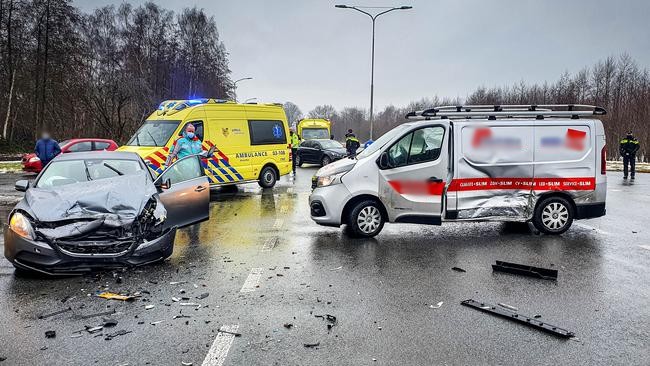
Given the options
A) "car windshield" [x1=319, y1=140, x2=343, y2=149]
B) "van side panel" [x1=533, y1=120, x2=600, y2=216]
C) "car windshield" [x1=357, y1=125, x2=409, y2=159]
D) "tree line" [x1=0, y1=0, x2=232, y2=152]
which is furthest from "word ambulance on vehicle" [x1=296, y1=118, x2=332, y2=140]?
"van side panel" [x1=533, y1=120, x2=600, y2=216]

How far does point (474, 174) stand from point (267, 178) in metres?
8.44

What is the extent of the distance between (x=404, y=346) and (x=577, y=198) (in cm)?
580

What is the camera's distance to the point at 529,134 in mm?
8156

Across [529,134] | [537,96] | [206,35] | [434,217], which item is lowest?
[434,217]

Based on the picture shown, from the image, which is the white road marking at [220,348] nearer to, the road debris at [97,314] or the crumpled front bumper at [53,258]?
the road debris at [97,314]

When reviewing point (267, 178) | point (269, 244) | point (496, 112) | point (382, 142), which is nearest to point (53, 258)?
point (269, 244)

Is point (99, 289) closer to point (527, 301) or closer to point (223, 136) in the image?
point (527, 301)

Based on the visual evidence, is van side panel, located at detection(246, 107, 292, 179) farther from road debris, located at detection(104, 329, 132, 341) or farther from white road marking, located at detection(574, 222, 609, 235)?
road debris, located at detection(104, 329, 132, 341)

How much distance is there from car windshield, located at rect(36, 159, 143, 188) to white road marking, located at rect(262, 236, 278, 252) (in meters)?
2.31

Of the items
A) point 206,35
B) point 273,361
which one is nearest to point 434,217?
point 273,361

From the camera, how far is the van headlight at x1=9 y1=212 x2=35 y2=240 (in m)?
5.50

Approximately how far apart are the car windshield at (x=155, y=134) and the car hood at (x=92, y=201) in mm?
5995

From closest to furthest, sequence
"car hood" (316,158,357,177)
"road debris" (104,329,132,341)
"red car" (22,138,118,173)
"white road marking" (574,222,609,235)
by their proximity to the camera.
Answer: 1. "road debris" (104,329,132,341)
2. "car hood" (316,158,357,177)
3. "white road marking" (574,222,609,235)
4. "red car" (22,138,118,173)

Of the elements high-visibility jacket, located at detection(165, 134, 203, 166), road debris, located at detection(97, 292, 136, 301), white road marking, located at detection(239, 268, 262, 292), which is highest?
high-visibility jacket, located at detection(165, 134, 203, 166)
